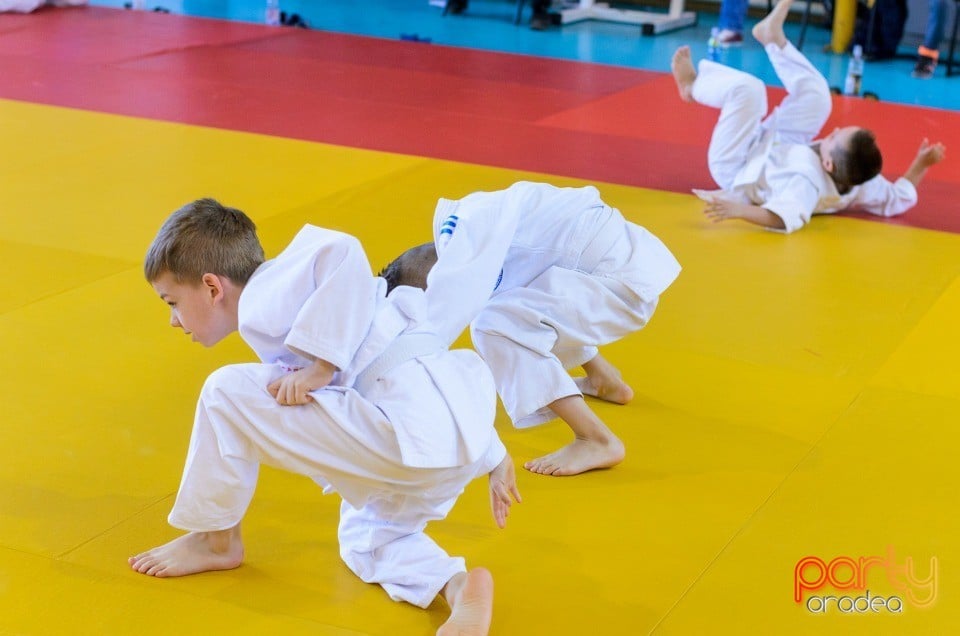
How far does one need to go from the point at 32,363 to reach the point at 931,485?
2646 millimetres

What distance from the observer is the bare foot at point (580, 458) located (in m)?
3.26

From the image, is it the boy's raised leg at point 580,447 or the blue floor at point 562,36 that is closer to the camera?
the boy's raised leg at point 580,447

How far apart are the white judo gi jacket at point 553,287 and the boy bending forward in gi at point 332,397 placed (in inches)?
22.3

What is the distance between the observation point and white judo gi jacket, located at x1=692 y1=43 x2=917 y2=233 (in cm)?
543

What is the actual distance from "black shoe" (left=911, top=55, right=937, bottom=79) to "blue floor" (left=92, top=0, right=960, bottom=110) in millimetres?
68

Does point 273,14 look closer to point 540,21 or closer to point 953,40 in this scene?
point 540,21

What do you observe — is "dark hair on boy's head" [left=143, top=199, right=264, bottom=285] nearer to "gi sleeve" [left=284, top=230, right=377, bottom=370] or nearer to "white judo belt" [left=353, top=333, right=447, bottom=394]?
"gi sleeve" [left=284, top=230, right=377, bottom=370]

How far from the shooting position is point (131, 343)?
13.1 feet

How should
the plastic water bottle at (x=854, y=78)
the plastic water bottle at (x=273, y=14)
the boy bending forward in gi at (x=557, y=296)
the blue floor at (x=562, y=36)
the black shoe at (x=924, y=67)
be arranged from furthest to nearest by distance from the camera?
the plastic water bottle at (x=273, y=14) < the black shoe at (x=924, y=67) < the blue floor at (x=562, y=36) < the plastic water bottle at (x=854, y=78) < the boy bending forward in gi at (x=557, y=296)

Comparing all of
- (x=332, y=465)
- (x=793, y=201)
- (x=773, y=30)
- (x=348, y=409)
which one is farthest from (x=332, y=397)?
(x=773, y=30)

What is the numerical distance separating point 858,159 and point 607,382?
86.5 inches

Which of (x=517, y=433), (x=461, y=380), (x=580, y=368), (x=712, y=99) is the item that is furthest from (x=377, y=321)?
(x=712, y=99)

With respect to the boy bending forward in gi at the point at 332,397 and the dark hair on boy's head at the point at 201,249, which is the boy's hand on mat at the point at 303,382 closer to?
the boy bending forward in gi at the point at 332,397

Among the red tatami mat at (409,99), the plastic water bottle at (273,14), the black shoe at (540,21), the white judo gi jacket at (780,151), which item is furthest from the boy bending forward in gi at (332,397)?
the black shoe at (540,21)
